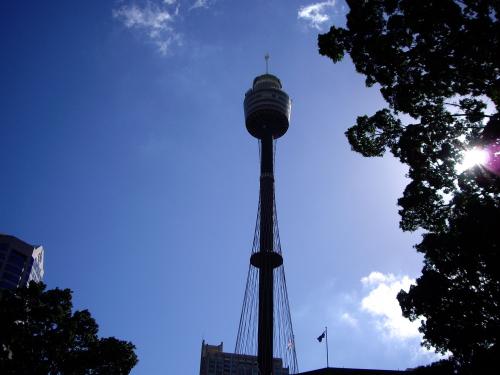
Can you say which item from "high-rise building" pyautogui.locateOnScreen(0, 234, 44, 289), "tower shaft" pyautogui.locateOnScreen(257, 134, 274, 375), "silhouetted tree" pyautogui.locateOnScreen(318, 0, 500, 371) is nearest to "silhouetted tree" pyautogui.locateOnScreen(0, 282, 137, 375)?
"silhouetted tree" pyautogui.locateOnScreen(318, 0, 500, 371)

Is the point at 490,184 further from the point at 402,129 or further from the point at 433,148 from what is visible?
the point at 402,129

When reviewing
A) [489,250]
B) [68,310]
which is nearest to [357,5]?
[489,250]

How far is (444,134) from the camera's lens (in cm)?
2488

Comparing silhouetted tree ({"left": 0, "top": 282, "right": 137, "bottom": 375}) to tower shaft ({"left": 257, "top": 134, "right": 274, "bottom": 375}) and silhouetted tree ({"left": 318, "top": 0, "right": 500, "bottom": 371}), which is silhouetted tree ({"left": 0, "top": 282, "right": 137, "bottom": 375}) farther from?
tower shaft ({"left": 257, "top": 134, "right": 274, "bottom": 375})

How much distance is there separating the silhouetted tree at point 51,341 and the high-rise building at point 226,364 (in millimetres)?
103745

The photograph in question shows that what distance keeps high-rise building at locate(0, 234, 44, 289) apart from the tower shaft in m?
76.1

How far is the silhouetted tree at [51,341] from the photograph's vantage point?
33062 millimetres

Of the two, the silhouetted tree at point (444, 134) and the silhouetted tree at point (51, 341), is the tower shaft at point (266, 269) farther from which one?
the silhouetted tree at point (444, 134)

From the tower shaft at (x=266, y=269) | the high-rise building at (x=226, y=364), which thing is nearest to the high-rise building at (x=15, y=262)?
the high-rise building at (x=226, y=364)

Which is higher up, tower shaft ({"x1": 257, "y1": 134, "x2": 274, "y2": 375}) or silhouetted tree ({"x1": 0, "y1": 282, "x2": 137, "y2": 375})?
tower shaft ({"x1": 257, "y1": 134, "x2": 274, "y2": 375})

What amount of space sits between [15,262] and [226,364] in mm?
66134

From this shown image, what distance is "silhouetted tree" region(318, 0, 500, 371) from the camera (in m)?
21.5

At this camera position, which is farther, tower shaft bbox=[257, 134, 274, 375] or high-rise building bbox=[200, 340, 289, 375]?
high-rise building bbox=[200, 340, 289, 375]

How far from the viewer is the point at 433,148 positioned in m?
25.0
